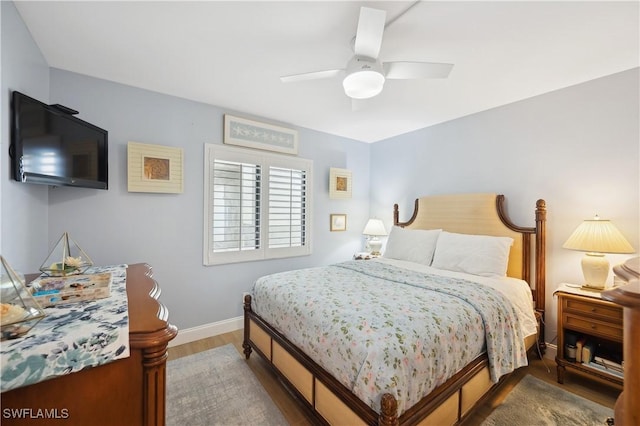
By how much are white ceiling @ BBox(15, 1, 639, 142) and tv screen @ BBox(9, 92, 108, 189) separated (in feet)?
1.95

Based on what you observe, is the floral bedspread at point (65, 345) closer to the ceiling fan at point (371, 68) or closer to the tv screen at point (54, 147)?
the tv screen at point (54, 147)

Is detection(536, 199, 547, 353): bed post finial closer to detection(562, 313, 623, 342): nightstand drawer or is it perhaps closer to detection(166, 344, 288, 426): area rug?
detection(562, 313, 623, 342): nightstand drawer

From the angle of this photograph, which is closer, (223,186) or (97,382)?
(97,382)

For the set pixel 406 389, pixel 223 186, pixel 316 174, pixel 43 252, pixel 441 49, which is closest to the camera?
pixel 406 389

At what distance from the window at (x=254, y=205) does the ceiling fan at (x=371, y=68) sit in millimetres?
1526

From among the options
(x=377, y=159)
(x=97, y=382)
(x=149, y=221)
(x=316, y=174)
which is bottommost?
(x=97, y=382)

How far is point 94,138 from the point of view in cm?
213

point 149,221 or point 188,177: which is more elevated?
point 188,177

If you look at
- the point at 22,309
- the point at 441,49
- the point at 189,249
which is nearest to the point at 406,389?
the point at 22,309

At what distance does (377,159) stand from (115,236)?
3.68 meters

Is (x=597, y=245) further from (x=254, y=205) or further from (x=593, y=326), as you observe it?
(x=254, y=205)

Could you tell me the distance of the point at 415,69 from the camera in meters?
1.74

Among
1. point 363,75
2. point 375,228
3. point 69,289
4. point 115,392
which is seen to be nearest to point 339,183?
point 375,228

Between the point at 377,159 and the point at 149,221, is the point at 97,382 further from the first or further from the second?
the point at 377,159
